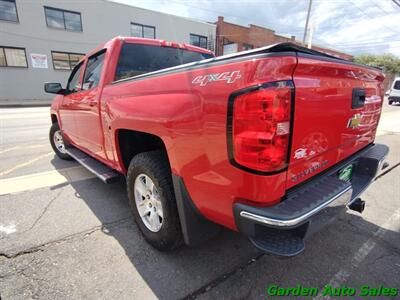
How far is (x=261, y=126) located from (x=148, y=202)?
61.2 inches

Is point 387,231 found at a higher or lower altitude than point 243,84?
lower

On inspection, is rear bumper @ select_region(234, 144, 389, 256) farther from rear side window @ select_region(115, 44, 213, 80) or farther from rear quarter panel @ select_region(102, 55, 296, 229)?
rear side window @ select_region(115, 44, 213, 80)

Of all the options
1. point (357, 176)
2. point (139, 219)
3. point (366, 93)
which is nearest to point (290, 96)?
point (366, 93)

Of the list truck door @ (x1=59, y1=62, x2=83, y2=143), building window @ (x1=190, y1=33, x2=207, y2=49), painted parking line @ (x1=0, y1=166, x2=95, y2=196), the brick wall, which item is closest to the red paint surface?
truck door @ (x1=59, y1=62, x2=83, y2=143)

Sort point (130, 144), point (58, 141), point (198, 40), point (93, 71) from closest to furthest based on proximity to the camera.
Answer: point (130, 144) → point (93, 71) → point (58, 141) → point (198, 40)

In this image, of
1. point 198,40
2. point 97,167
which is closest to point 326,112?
point 97,167

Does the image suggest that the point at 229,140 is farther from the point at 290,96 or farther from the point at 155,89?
the point at 155,89

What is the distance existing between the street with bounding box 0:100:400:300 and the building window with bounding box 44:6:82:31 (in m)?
19.5

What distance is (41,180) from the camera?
166 inches

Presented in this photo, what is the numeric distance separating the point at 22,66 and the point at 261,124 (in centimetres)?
2190

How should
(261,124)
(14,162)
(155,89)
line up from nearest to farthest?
(261,124) < (155,89) < (14,162)

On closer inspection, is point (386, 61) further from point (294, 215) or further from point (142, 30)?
point (294, 215)

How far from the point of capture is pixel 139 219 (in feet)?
8.63

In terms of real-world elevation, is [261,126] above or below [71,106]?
above
